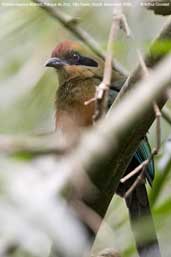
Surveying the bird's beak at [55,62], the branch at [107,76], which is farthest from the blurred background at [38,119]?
the branch at [107,76]

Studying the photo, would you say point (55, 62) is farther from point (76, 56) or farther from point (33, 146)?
point (33, 146)

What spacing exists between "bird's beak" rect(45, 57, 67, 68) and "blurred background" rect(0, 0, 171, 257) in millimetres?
29

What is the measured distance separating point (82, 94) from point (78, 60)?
0.28 metres

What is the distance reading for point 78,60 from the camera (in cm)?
353

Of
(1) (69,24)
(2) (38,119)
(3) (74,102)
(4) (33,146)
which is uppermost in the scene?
(4) (33,146)

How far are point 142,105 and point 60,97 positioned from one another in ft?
7.32

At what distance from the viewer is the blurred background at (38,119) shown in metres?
1.26

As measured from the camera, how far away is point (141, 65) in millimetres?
1682

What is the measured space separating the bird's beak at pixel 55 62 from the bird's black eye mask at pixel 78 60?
56 mm

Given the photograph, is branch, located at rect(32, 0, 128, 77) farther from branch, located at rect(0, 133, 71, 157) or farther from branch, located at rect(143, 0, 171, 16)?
branch, located at rect(0, 133, 71, 157)

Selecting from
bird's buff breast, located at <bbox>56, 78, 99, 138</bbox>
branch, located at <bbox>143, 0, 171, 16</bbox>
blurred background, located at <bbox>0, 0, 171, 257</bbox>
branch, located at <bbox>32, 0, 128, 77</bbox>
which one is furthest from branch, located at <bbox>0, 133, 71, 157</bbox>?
bird's buff breast, located at <bbox>56, 78, 99, 138</bbox>

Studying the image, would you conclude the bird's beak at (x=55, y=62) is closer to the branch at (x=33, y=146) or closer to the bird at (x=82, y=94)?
the bird at (x=82, y=94)

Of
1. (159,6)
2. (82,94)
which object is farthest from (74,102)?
(159,6)

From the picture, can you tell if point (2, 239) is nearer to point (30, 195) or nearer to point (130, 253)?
point (30, 195)
